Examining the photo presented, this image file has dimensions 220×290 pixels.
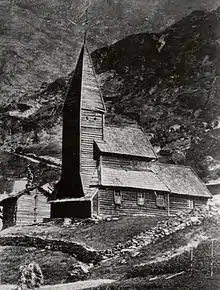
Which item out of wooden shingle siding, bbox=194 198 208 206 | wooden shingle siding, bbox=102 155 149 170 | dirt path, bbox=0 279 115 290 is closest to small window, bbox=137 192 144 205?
wooden shingle siding, bbox=102 155 149 170

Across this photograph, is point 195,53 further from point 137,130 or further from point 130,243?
point 130,243

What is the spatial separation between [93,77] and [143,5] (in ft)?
14.8

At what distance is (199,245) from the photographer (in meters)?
11.1

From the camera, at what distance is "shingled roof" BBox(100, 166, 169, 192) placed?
54.8 ft

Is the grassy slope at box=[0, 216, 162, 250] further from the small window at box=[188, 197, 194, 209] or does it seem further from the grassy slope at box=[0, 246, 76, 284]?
the small window at box=[188, 197, 194, 209]

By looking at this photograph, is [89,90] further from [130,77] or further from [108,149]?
[130,77]

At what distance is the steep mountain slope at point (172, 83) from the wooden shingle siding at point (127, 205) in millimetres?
4457

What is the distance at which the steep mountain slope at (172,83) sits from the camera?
850 inches

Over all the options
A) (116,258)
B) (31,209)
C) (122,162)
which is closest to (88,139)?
(122,162)

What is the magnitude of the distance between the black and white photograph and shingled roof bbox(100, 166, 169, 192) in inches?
1.6

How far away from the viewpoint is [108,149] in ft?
56.9

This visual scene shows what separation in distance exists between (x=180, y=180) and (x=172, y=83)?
273 inches

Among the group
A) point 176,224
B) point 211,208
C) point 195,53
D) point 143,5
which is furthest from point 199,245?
point 195,53

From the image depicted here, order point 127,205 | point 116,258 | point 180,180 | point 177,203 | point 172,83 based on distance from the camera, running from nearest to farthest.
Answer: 1. point 116,258
2. point 127,205
3. point 177,203
4. point 180,180
5. point 172,83
